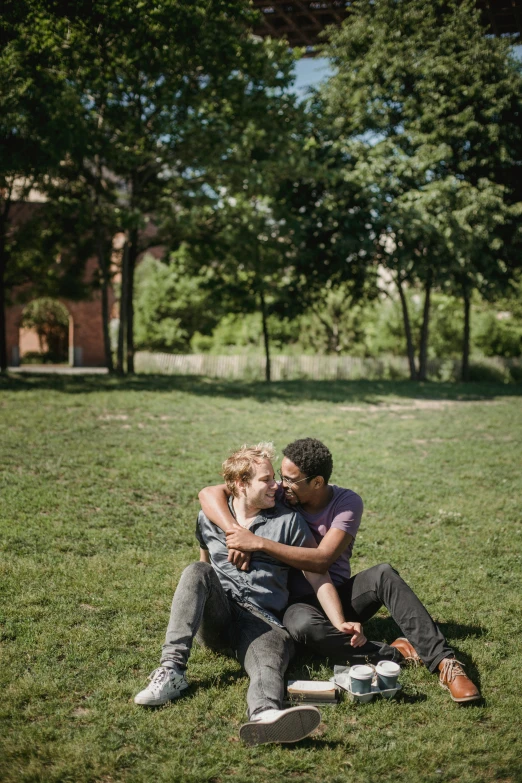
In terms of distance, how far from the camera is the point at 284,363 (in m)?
30.9

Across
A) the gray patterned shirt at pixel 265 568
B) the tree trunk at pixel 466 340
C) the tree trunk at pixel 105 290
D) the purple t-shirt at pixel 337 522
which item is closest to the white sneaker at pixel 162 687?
the gray patterned shirt at pixel 265 568

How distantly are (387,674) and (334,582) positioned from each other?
781 mm

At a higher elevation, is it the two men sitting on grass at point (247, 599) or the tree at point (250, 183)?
the tree at point (250, 183)

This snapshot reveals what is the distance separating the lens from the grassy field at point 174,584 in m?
3.13

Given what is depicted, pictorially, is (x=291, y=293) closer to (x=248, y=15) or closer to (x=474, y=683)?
(x=248, y=15)

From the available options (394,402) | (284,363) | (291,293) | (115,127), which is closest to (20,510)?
(394,402)

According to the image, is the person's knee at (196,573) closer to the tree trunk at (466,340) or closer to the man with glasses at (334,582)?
the man with glasses at (334,582)

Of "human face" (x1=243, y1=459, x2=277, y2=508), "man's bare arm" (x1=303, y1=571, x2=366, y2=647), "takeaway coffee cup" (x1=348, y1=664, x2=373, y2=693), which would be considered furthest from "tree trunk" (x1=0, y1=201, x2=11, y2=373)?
"takeaway coffee cup" (x1=348, y1=664, x2=373, y2=693)

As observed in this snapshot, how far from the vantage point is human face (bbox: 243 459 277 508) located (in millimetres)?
4004

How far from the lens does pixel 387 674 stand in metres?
3.59

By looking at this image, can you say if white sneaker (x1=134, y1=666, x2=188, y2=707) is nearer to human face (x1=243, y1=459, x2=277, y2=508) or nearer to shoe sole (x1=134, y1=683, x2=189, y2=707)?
shoe sole (x1=134, y1=683, x2=189, y2=707)

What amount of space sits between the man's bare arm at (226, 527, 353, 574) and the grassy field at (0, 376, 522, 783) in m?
0.67

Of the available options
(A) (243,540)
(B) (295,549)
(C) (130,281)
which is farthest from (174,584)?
(C) (130,281)

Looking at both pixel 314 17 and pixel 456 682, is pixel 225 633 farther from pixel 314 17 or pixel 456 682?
pixel 314 17
